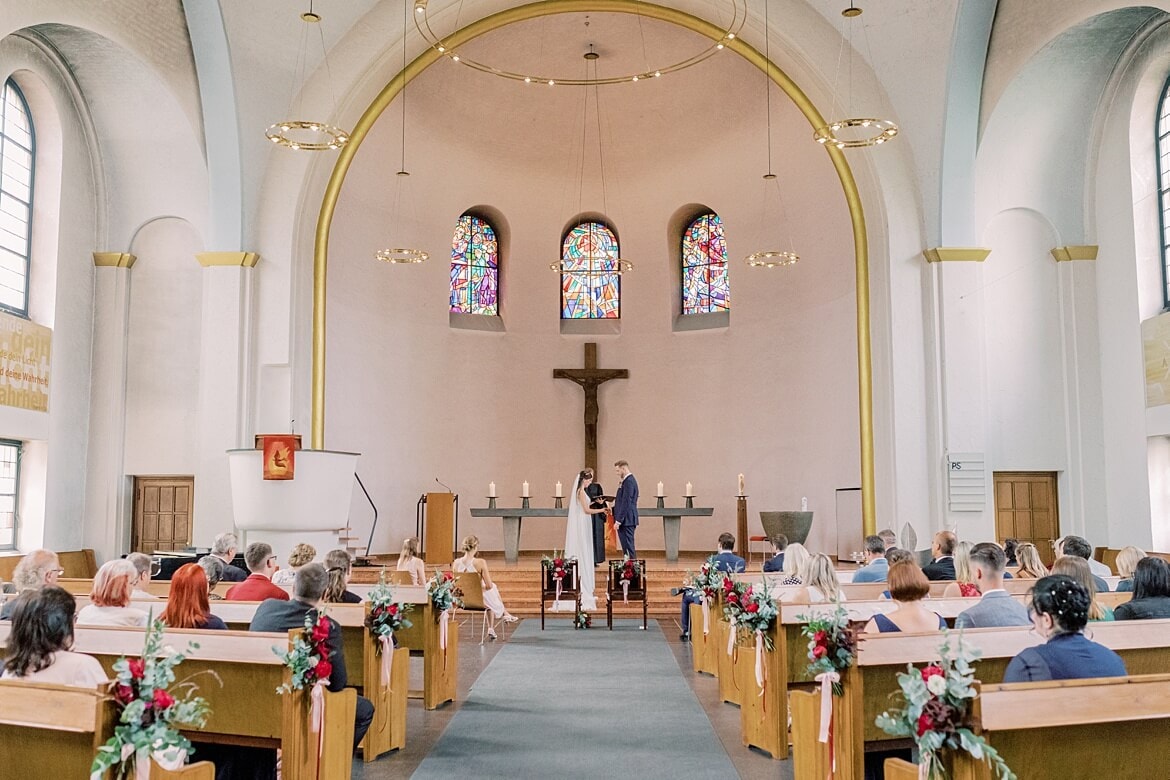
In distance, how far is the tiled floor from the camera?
219 inches

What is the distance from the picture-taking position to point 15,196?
12.4 m

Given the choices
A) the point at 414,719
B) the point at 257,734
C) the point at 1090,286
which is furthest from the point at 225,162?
the point at 1090,286

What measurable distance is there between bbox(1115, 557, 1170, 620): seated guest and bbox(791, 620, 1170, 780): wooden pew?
26 centimetres

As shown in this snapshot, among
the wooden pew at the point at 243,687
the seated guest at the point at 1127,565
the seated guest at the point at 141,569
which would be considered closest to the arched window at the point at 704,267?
the seated guest at the point at 1127,565

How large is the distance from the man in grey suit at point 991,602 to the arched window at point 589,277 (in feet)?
45.2

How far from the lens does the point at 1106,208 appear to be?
43.0 feet

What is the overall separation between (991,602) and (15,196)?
12179mm

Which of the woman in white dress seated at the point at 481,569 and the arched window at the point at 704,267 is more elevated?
the arched window at the point at 704,267

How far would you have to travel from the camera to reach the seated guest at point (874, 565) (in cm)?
804

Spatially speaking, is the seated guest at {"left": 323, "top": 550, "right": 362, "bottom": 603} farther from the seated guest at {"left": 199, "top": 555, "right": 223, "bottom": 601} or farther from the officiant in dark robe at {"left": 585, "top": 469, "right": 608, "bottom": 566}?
the officiant in dark robe at {"left": 585, "top": 469, "right": 608, "bottom": 566}

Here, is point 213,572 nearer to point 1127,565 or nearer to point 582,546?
point 582,546

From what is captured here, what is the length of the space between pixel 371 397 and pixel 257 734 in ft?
38.3

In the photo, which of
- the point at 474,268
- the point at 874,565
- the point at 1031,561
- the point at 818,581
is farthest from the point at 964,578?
the point at 474,268

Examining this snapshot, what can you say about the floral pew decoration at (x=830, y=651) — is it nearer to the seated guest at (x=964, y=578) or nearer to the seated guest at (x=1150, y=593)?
the seated guest at (x=1150, y=593)
